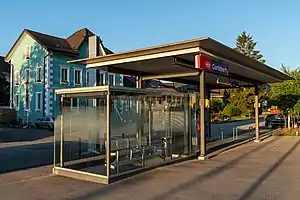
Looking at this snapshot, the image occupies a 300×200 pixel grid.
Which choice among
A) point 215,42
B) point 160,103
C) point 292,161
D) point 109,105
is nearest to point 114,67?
point 160,103

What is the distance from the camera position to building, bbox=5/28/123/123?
131 feet

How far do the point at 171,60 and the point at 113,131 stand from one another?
4746mm

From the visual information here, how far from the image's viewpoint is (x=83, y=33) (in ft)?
150

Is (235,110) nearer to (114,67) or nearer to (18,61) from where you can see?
(18,61)

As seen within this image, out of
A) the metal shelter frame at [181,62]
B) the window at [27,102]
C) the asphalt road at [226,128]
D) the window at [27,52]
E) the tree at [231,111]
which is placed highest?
the window at [27,52]

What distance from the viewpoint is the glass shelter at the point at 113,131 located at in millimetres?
10214

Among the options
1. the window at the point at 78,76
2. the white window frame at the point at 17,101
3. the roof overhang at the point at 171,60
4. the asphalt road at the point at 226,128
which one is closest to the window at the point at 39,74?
the window at the point at 78,76

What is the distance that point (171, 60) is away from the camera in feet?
47.1

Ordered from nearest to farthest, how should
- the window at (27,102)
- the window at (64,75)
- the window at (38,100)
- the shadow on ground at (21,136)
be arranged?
the shadow on ground at (21,136), the window at (38,100), the window at (64,75), the window at (27,102)

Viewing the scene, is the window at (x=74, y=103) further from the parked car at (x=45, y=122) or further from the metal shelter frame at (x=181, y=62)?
the parked car at (x=45, y=122)

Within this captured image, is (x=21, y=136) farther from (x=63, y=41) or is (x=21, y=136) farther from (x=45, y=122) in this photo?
(x=63, y=41)

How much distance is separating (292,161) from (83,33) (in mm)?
36217

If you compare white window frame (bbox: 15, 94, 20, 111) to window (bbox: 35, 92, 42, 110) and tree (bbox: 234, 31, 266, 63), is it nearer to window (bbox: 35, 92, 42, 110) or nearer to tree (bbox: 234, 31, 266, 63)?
window (bbox: 35, 92, 42, 110)

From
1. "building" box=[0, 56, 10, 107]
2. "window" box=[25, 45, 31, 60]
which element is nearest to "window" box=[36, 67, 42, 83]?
"window" box=[25, 45, 31, 60]
